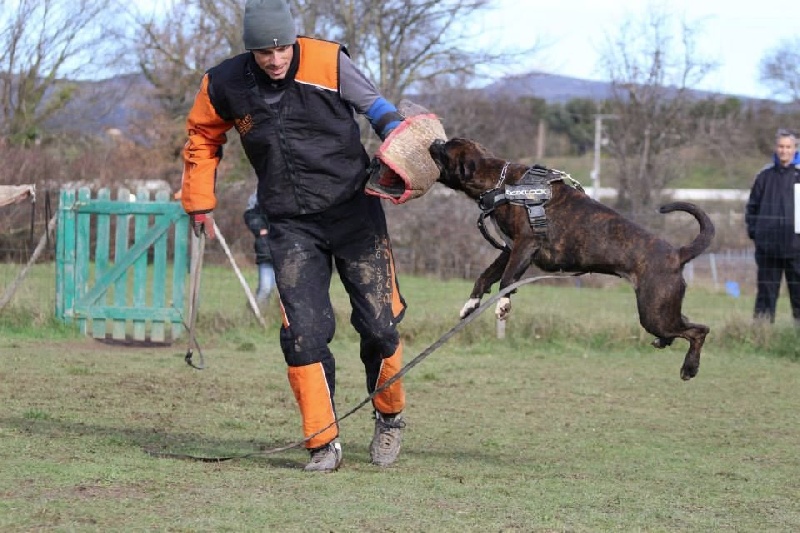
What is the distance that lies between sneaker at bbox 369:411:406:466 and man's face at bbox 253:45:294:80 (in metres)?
1.74

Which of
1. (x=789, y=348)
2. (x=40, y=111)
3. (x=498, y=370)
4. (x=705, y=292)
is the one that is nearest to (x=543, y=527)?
(x=498, y=370)

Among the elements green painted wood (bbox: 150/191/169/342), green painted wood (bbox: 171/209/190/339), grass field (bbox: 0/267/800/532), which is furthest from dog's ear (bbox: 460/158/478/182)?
green painted wood (bbox: 150/191/169/342)

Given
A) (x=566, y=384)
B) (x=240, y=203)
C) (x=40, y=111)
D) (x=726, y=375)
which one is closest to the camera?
(x=566, y=384)

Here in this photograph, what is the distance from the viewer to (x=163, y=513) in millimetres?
4133

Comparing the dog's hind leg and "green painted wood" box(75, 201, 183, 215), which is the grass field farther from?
"green painted wood" box(75, 201, 183, 215)

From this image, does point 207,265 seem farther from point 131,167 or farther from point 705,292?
point 705,292

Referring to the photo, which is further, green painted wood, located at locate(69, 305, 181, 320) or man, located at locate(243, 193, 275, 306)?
man, located at locate(243, 193, 275, 306)

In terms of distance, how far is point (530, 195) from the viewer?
5234 mm

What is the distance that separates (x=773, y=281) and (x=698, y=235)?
606 centimetres

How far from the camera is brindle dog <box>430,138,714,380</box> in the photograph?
16.7ft

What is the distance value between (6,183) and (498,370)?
23.0ft

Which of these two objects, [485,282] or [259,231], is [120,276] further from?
[485,282]

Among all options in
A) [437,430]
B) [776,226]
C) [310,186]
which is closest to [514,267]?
[310,186]

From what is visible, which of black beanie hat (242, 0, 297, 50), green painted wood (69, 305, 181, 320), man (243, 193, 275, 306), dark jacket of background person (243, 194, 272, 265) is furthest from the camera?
dark jacket of background person (243, 194, 272, 265)
